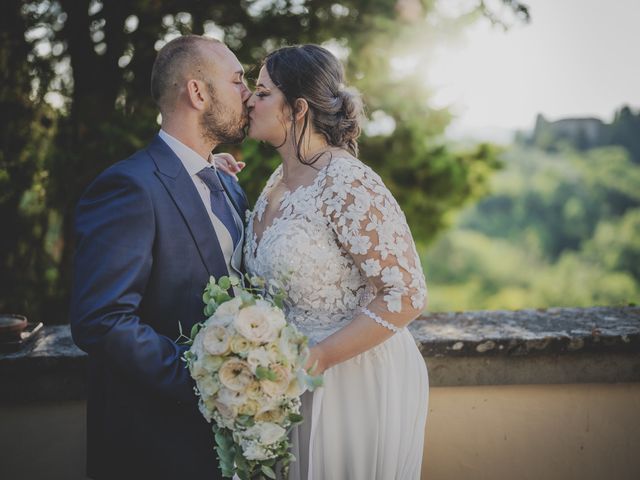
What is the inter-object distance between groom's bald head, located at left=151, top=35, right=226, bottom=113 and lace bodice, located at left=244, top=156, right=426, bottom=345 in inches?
27.6

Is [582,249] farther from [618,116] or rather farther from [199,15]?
[199,15]

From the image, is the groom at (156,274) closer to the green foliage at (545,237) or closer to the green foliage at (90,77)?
the green foliage at (90,77)

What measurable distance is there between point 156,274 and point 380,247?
2.75 feet

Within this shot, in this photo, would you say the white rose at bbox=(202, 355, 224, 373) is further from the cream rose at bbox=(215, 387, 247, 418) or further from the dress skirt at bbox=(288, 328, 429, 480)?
the dress skirt at bbox=(288, 328, 429, 480)

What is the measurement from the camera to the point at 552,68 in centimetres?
3938

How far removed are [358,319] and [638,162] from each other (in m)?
64.8

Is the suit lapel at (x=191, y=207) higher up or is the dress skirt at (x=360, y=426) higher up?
the suit lapel at (x=191, y=207)

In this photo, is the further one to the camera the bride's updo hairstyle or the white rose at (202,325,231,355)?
the bride's updo hairstyle

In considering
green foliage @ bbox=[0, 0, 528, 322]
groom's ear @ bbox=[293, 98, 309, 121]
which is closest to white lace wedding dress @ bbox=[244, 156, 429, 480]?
groom's ear @ bbox=[293, 98, 309, 121]

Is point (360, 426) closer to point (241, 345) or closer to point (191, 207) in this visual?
point (241, 345)

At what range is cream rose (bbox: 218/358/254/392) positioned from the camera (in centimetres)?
174

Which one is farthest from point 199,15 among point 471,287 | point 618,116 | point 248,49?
point 471,287

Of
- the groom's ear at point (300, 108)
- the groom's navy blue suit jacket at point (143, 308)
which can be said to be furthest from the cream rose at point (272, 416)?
the groom's ear at point (300, 108)

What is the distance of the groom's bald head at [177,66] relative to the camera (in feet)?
8.38
